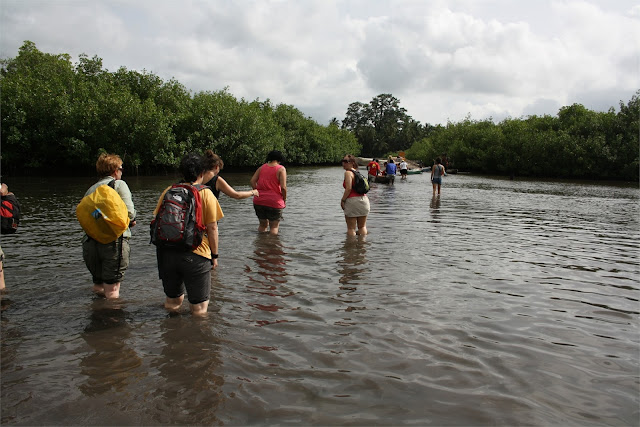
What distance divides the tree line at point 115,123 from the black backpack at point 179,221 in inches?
1500

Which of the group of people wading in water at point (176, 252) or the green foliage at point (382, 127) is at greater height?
the green foliage at point (382, 127)

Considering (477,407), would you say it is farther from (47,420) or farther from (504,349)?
(47,420)

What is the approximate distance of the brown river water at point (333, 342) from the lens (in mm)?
3547

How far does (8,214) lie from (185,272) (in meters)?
3.09

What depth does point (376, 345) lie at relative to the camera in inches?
186

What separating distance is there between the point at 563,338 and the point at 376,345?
2.08 metres

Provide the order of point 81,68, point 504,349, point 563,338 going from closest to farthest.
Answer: point 504,349 → point 563,338 → point 81,68

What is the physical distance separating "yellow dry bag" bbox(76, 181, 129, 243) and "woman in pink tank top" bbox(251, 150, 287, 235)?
13.6ft

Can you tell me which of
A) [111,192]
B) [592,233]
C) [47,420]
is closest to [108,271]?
[111,192]

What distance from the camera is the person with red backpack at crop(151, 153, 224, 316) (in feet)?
14.9

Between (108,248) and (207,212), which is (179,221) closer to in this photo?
(207,212)

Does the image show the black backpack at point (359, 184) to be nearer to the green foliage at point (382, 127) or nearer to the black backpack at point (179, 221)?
the black backpack at point (179, 221)

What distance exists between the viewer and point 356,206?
1010cm

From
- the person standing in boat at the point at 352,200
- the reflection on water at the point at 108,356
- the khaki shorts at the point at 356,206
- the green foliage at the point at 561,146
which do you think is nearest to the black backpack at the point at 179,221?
the reflection on water at the point at 108,356
